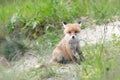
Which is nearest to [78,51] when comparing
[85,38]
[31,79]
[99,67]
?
[85,38]

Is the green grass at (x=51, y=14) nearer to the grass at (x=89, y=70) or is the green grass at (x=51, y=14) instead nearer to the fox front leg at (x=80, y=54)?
the grass at (x=89, y=70)

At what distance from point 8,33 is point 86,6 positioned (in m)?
2.14

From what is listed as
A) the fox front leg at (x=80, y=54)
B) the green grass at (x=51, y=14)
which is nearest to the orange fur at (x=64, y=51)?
the fox front leg at (x=80, y=54)

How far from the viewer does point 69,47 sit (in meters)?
8.46

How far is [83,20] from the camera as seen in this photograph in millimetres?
10570

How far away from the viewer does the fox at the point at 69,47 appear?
8.25 m

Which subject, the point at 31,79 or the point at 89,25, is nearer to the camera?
the point at 31,79

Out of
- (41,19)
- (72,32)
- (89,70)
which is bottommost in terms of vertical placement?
(89,70)

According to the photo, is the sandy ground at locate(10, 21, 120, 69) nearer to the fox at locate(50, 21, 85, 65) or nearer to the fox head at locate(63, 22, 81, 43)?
the fox at locate(50, 21, 85, 65)

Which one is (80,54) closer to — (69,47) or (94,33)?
(69,47)

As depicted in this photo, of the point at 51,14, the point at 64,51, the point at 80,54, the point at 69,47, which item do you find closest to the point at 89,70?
the point at 80,54

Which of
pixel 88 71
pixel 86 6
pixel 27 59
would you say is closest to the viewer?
pixel 88 71

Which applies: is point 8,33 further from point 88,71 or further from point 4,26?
point 88,71

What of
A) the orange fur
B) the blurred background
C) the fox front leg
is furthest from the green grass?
the fox front leg
